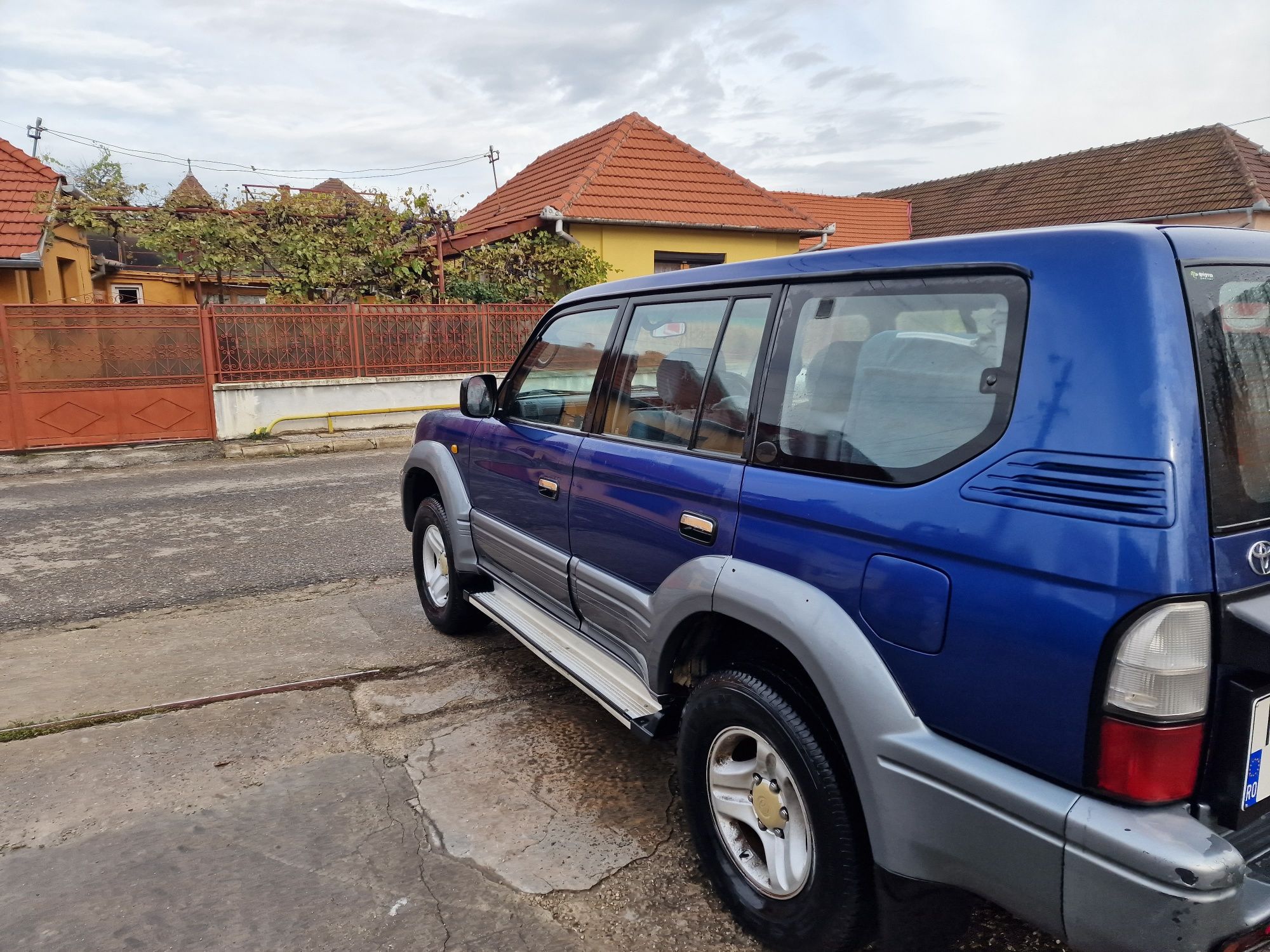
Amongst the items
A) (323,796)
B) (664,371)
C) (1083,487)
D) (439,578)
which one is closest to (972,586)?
(1083,487)

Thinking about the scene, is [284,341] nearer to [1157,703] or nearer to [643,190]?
[643,190]

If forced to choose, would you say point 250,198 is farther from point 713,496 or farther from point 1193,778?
point 1193,778

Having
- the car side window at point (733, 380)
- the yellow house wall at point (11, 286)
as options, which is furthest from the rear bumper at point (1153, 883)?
the yellow house wall at point (11, 286)

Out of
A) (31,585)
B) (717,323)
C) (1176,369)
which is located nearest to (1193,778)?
(1176,369)

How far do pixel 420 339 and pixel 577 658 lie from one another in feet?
35.9

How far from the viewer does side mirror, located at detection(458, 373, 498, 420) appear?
3.82m

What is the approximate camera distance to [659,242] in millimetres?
15766

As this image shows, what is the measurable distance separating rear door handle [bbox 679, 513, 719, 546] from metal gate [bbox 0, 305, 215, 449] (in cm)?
1098

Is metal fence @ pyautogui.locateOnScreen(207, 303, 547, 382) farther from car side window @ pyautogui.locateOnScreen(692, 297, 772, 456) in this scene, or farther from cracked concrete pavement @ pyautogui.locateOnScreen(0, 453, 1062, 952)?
car side window @ pyautogui.locateOnScreen(692, 297, 772, 456)

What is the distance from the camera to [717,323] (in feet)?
8.54

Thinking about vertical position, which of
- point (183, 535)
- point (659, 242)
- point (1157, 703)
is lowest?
point (183, 535)

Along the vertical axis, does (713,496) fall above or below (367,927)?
above

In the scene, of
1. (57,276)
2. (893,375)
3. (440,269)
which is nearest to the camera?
(893,375)

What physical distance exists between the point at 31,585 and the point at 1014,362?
6337mm
